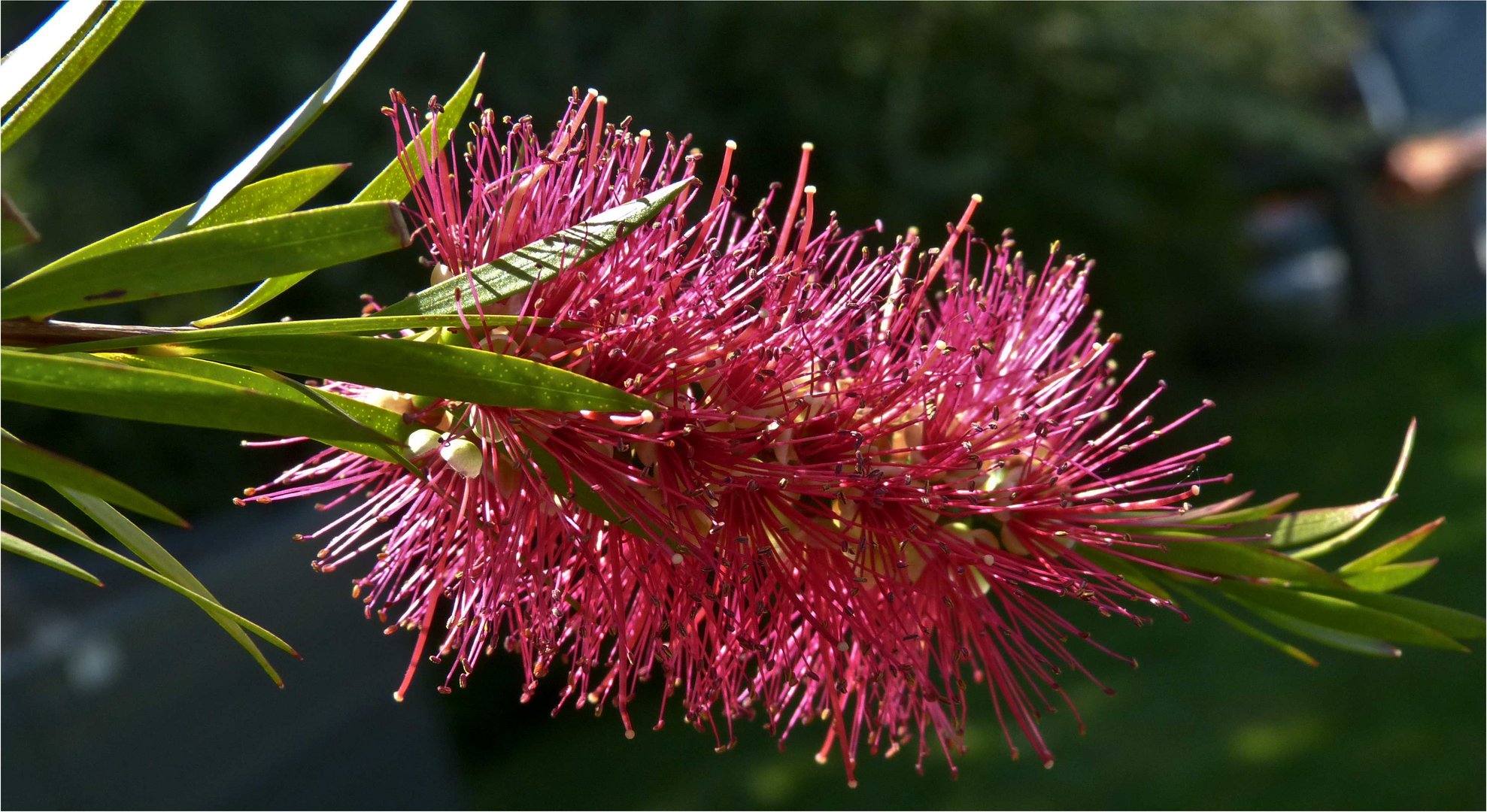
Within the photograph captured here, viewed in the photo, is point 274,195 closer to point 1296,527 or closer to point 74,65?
point 74,65

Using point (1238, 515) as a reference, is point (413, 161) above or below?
above

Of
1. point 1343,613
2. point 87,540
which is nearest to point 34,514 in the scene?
point 87,540

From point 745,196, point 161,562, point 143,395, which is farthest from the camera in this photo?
point 745,196

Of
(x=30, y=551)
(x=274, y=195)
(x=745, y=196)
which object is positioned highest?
(x=745, y=196)

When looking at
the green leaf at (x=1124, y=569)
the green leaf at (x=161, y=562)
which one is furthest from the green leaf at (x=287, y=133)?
the green leaf at (x=1124, y=569)

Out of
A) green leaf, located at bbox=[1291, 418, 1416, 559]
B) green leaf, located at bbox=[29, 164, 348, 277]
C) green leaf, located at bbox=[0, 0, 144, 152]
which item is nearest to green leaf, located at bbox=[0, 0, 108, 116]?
green leaf, located at bbox=[0, 0, 144, 152]

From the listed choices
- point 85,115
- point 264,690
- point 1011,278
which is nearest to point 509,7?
point 85,115
